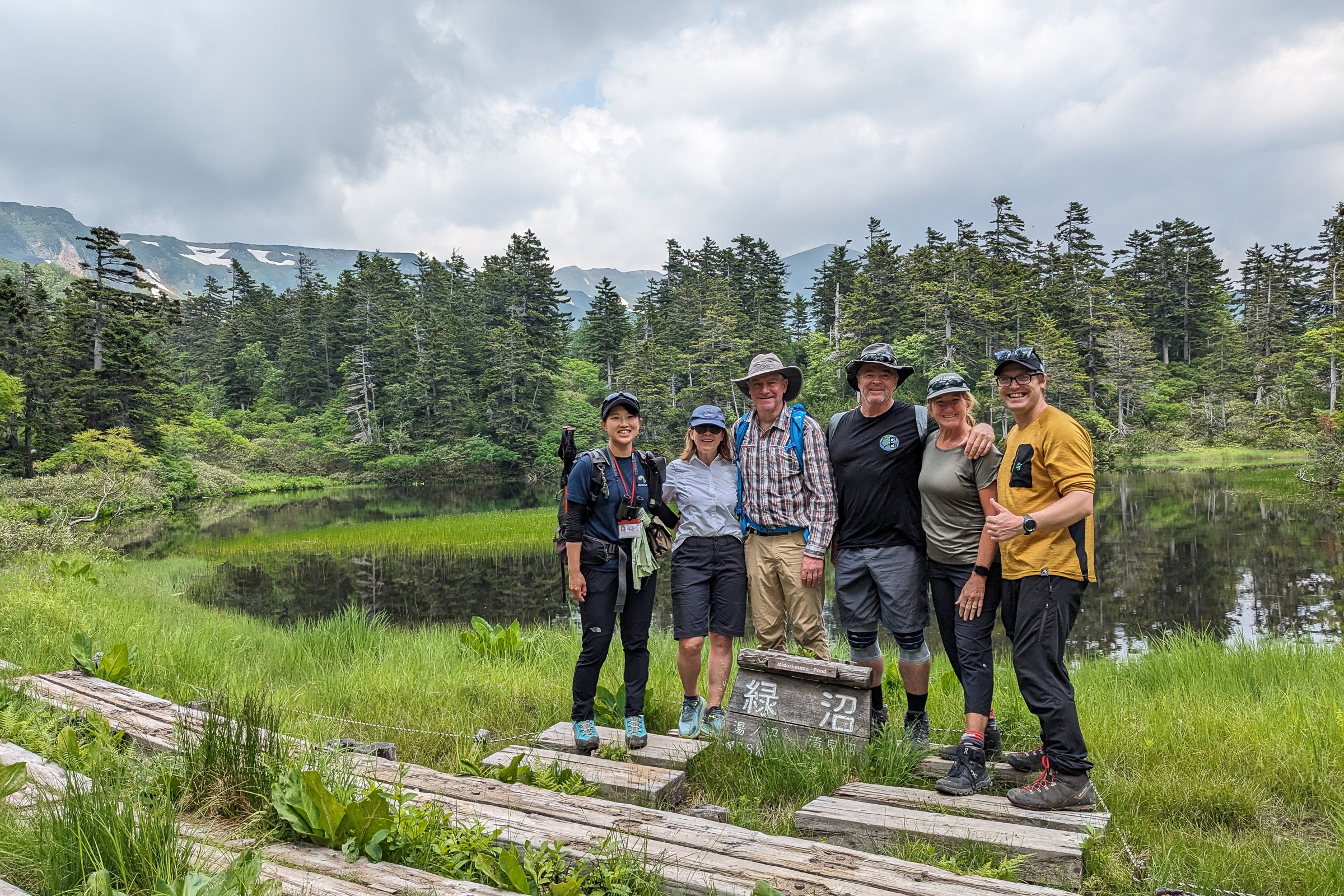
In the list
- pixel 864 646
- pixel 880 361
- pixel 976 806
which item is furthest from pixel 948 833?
pixel 880 361

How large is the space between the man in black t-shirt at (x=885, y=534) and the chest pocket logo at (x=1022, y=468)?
2.03 feet

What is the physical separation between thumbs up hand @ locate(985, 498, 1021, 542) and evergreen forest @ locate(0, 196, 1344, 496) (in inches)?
1082

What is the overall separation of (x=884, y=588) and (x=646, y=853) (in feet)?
6.43

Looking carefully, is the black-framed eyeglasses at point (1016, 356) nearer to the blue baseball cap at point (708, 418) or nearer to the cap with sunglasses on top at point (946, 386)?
the cap with sunglasses on top at point (946, 386)

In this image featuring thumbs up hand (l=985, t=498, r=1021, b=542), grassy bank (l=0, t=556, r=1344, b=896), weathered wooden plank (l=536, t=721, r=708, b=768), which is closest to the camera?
grassy bank (l=0, t=556, r=1344, b=896)

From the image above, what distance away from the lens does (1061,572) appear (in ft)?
11.1

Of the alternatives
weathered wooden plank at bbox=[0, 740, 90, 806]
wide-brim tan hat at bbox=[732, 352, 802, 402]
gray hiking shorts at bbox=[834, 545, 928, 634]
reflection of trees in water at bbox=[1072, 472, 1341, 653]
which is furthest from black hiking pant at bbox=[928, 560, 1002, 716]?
reflection of trees in water at bbox=[1072, 472, 1341, 653]

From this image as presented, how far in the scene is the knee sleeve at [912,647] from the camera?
4.05 metres

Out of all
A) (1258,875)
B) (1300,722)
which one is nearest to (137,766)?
(1258,875)

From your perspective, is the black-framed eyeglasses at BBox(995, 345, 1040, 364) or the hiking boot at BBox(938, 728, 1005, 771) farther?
the hiking boot at BBox(938, 728, 1005, 771)

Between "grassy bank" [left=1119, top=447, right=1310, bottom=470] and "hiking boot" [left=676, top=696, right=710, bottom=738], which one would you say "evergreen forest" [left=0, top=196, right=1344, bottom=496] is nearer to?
"grassy bank" [left=1119, top=447, right=1310, bottom=470]

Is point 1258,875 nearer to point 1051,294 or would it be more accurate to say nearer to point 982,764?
point 982,764

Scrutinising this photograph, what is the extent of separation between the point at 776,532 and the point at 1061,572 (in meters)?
1.56

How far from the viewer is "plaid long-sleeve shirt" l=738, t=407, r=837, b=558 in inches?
171
